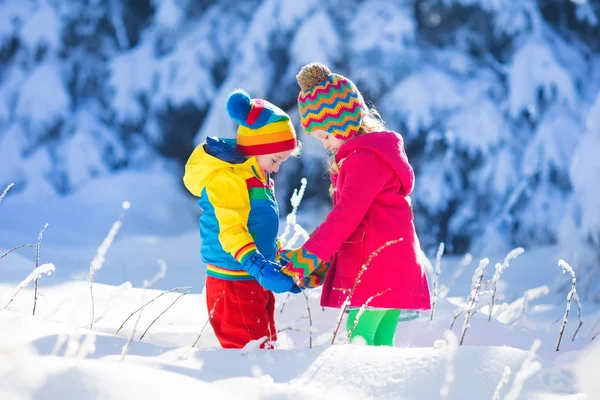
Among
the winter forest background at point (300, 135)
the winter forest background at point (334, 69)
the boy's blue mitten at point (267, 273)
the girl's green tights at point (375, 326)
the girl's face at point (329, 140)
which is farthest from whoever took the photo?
the winter forest background at point (334, 69)

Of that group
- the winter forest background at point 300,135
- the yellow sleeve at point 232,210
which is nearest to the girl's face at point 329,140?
the yellow sleeve at point 232,210

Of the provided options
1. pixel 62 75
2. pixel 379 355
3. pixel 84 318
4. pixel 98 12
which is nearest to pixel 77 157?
pixel 62 75

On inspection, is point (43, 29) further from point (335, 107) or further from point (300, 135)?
point (335, 107)

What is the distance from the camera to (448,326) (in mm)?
3002

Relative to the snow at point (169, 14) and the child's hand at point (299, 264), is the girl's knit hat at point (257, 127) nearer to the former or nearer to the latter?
the child's hand at point (299, 264)

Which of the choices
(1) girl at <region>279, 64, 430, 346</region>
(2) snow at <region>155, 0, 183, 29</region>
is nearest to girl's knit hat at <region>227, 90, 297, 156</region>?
(1) girl at <region>279, 64, 430, 346</region>

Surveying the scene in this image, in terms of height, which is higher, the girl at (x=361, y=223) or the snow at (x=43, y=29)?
the snow at (x=43, y=29)

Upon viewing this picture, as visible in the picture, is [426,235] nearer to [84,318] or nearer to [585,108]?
[585,108]

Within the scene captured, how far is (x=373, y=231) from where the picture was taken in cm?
237

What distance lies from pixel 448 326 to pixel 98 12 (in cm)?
748

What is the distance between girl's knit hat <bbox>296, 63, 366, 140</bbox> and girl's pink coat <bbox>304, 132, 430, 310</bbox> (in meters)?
0.11

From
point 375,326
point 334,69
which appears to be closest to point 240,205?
point 375,326

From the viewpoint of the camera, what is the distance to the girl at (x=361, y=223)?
2.29 meters

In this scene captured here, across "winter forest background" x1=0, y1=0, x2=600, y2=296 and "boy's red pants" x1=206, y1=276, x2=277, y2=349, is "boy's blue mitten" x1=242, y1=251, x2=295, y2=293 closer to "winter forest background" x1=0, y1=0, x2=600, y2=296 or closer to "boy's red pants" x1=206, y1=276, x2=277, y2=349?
"boy's red pants" x1=206, y1=276, x2=277, y2=349
